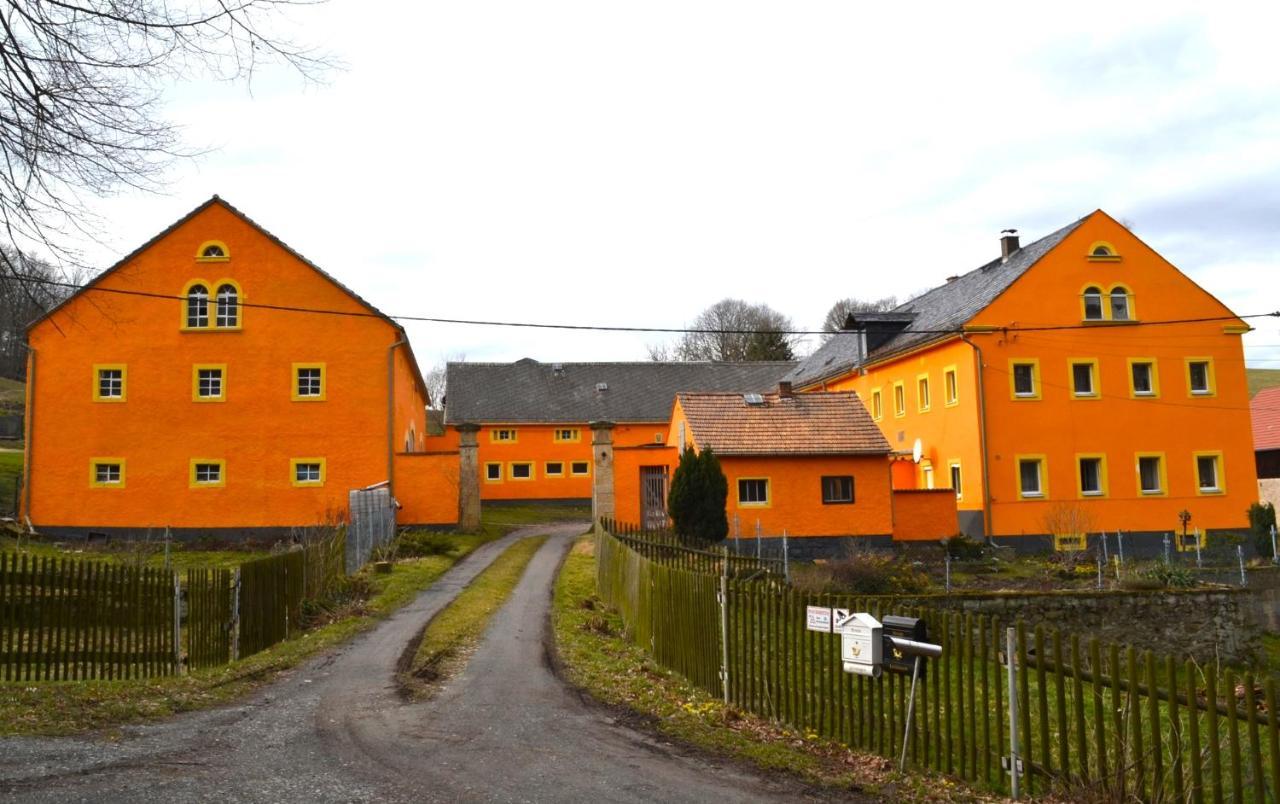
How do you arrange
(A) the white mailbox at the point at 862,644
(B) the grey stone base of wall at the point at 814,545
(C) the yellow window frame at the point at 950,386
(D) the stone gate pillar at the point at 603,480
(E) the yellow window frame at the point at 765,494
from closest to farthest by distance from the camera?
(A) the white mailbox at the point at 862,644
(B) the grey stone base of wall at the point at 814,545
(E) the yellow window frame at the point at 765,494
(D) the stone gate pillar at the point at 603,480
(C) the yellow window frame at the point at 950,386

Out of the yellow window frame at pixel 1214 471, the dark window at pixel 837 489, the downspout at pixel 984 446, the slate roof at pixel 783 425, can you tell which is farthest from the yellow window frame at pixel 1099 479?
the dark window at pixel 837 489

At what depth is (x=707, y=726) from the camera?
8.55 meters

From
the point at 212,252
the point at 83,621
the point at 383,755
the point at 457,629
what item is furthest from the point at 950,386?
the point at 383,755

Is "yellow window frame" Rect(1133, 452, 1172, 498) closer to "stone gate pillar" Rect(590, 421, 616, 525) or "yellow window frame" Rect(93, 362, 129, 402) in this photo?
"stone gate pillar" Rect(590, 421, 616, 525)

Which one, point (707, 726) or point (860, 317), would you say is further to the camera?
point (860, 317)

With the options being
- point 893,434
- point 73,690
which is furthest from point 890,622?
point 893,434

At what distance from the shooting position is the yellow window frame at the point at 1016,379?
96.2 feet

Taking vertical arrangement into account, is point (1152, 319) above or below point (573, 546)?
above

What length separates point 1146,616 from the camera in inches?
664

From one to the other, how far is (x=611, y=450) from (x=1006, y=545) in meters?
12.1

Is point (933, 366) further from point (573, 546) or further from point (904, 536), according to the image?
point (573, 546)

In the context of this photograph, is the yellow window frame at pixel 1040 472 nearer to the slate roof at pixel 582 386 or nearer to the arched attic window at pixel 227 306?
the slate roof at pixel 582 386

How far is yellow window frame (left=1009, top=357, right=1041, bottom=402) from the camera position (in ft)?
96.2

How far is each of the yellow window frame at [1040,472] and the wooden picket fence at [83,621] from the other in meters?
24.2
